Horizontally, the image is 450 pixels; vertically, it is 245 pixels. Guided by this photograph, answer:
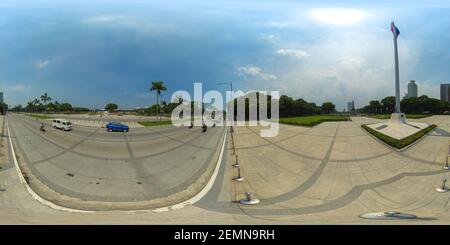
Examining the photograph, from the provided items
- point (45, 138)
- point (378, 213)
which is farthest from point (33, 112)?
point (378, 213)

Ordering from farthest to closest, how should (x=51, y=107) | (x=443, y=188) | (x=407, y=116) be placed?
(x=407, y=116) → (x=443, y=188) → (x=51, y=107)

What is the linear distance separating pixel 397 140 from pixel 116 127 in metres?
6.64

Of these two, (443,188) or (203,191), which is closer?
(203,191)

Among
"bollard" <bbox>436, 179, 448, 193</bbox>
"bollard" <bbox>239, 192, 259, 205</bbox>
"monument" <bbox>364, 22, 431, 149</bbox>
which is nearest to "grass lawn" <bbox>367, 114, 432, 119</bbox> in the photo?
"monument" <bbox>364, 22, 431, 149</bbox>

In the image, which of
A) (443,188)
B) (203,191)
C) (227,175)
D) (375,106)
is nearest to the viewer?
(203,191)

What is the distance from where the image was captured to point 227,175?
18.9ft

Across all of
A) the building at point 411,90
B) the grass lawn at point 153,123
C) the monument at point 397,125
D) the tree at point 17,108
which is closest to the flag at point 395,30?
the monument at point 397,125

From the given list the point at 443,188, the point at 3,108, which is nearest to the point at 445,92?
the point at 443,188

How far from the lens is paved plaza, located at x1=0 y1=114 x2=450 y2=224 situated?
13.8 feet

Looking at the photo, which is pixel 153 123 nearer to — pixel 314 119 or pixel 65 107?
pixel 65 107

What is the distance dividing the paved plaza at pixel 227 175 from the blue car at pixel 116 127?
131 millimetres

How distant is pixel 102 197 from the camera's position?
419 cm

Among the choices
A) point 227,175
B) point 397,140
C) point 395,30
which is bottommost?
point 227,175

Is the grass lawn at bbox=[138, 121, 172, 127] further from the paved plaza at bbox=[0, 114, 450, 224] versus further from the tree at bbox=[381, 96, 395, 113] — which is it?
the tree at bbox=[381, 96, 395, 113]
